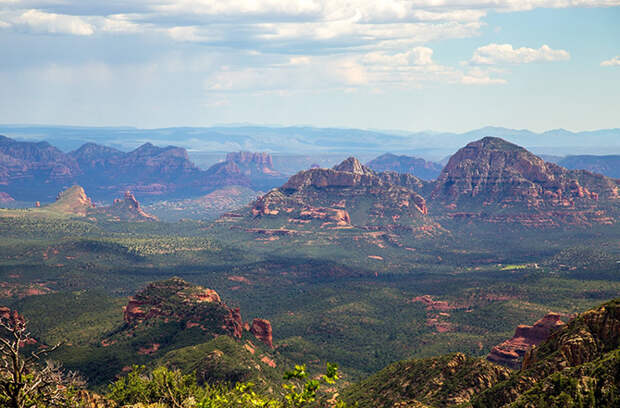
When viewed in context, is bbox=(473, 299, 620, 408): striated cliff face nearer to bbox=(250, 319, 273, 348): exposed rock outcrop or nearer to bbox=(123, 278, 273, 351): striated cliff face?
bbox=(123, 278, 273, 351): striated cliff face

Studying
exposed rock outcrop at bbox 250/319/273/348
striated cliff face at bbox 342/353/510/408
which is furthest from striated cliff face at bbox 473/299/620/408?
exposed rock outcrop at bbox 250/319/273/348

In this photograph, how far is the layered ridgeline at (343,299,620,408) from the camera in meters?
69.6

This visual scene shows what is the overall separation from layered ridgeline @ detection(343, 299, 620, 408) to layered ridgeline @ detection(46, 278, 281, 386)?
25.5m

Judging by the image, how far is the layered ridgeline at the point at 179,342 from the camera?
129 m

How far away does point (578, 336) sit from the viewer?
8575 cm

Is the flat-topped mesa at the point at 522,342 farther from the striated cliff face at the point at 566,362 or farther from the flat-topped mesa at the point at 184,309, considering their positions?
the flat-topped mesa at the point at 184,309

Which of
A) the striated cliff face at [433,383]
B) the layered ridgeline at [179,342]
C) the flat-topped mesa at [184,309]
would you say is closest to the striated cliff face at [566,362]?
the striated cliff face at [433,383]

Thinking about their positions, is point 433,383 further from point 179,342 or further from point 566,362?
point 179,342

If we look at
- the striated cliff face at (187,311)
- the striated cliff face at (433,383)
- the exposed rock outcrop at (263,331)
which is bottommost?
the exposed rock outcrop at (263,331)

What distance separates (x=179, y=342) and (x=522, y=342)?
7923 cm

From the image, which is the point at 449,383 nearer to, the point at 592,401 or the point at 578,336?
the point at 578,336

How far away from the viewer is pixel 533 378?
84438 millimetres

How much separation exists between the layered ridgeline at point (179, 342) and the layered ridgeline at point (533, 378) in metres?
25.5

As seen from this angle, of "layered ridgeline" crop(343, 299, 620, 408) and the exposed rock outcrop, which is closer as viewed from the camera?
"layered ridgeline" crop(343, 299, 620, 408)
